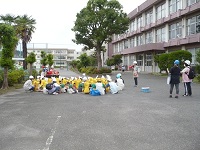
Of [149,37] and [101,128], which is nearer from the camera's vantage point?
[101,128]

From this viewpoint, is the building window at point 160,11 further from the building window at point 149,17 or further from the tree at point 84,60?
the tree at point 84,60

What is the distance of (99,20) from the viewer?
33031mm

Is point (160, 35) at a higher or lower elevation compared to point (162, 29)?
lower

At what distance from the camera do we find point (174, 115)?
22.8 ft

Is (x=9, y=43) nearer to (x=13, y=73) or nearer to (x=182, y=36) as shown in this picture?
(x=13, y=73)

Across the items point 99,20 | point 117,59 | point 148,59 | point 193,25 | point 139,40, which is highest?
point 99,20

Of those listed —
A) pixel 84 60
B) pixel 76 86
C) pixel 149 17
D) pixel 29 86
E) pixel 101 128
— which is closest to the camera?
pixel 101 128

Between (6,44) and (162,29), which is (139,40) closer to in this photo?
(162,29)

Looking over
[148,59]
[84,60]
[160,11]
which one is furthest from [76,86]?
[84,60]

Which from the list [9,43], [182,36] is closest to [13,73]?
[9,43]

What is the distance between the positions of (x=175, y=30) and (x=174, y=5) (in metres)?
3.45

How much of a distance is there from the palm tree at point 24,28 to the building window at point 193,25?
2115 cm

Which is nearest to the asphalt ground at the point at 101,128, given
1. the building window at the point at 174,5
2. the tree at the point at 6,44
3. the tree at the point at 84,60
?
the tree at the point at 6,44

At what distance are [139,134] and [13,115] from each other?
442 cm
